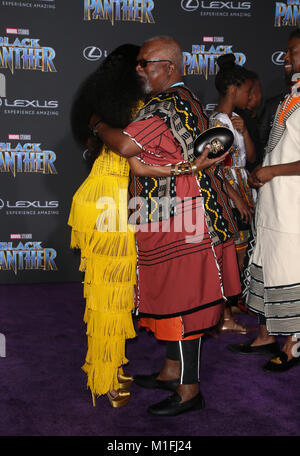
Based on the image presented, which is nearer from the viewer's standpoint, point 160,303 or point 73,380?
point 160,303

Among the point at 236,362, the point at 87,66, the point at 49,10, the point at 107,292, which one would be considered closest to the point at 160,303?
the point at 107,292

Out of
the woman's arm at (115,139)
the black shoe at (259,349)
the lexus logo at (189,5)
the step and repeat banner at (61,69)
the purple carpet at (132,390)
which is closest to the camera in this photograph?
the woman's arm at (115,139)

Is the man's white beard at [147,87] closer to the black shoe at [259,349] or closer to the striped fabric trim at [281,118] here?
the striped fabric trim at [281,118]

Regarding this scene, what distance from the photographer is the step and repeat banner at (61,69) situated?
444cm

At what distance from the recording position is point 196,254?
206cm

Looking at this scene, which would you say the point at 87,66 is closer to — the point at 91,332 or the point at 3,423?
the point at 91,332

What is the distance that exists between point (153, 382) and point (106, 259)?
2.52ft

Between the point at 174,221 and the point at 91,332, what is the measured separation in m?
0.67

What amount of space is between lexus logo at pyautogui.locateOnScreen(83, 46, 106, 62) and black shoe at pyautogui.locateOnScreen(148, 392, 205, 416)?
333cm

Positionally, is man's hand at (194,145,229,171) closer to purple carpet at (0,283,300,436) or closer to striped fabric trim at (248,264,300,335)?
striped fabric trim at (248,264,300,335)

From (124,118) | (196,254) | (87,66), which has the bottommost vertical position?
(196,254)

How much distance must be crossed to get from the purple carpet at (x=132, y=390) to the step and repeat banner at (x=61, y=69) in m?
1.24

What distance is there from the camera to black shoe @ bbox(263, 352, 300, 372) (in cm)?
271

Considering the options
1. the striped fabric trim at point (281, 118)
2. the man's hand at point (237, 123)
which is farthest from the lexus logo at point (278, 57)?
the striped fabric trim at point (281, 118)
